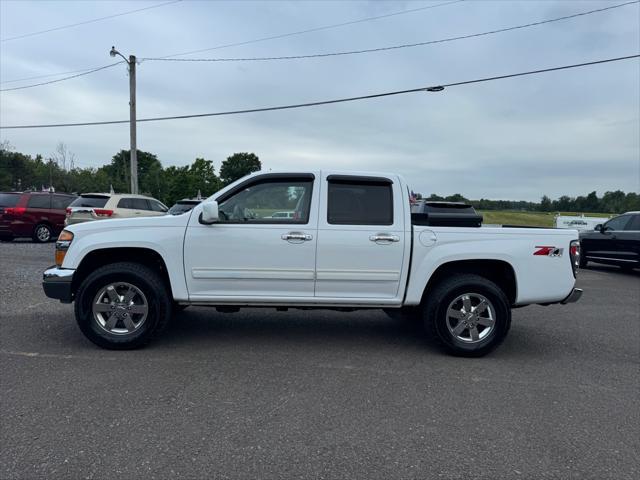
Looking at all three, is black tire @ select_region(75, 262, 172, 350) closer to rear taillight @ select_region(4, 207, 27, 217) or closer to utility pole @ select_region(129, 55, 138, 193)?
rear taillight @ select_region(4, 207, 27, 217)

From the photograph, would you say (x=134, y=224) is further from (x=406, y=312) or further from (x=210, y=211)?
(x=406, y=312)

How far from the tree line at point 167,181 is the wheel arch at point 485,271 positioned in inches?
514

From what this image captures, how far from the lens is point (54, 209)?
14.9 m

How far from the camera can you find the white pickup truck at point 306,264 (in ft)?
14.5

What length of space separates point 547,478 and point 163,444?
7.65 feet

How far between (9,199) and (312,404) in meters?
15.0

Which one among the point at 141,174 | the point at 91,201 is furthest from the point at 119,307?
the point at 141,174

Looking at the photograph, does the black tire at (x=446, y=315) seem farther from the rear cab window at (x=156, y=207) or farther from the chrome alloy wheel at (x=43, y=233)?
the chrome alloy wheel at (x=43, y=233)

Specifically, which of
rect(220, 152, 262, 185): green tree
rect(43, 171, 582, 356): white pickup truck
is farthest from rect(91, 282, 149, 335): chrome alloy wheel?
rect(220, 152, 262, 185): green tree

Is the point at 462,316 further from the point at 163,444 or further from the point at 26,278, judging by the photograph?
the point at 26,278

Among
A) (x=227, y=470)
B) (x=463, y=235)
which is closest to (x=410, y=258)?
(x=463, y=235)

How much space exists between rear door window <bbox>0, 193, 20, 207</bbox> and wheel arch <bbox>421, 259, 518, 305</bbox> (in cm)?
1468

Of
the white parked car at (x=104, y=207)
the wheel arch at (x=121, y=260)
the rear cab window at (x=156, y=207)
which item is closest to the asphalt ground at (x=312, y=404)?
the wheel arch at (x=121, y=260)

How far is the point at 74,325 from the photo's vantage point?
542cm
